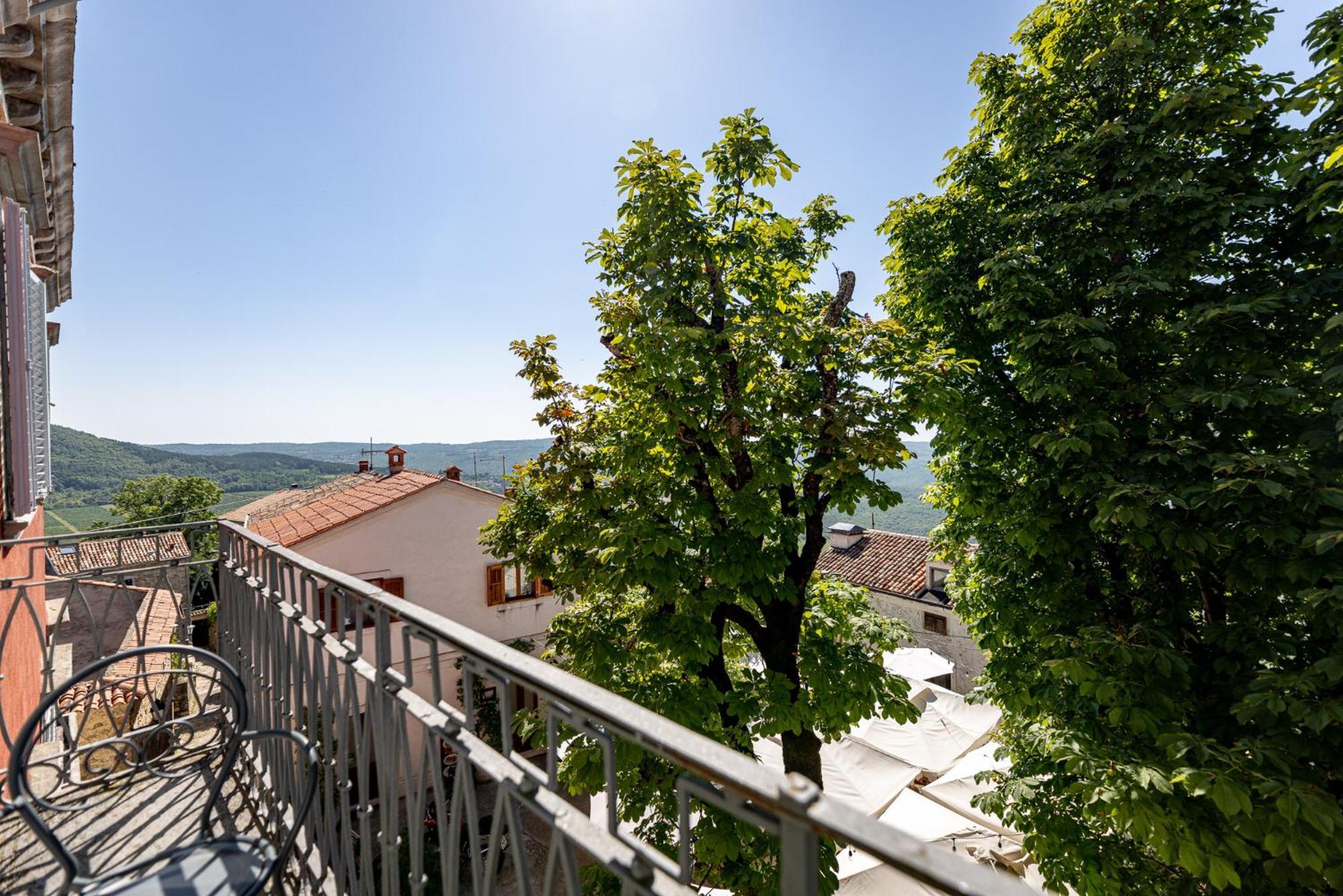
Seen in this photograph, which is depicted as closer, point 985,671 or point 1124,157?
point 1124,157

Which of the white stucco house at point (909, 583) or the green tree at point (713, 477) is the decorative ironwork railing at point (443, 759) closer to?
the green tree at point (713, 477)

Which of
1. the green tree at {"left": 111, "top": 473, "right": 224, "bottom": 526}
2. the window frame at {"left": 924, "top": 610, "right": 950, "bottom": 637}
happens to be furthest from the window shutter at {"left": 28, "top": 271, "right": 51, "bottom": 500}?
the green tree at {"left": 111, "top": 473, "right": 224, "bottom": 526}

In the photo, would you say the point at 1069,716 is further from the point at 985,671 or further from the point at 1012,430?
the point at 1012,430

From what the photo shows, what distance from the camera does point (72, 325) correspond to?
7320 millimetres

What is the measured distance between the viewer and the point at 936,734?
1074 cm

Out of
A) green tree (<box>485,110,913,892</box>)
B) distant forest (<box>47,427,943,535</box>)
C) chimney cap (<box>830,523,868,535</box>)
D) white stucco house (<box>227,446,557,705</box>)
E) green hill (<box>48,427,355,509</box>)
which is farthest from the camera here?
green hill (<box>48,427,355,509</box>)

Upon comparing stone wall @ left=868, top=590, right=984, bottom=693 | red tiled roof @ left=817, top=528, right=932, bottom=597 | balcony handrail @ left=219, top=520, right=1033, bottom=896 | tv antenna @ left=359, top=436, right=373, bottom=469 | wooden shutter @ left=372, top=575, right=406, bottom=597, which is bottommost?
stone wall @ left=868, top=590, right=984, bottom=693

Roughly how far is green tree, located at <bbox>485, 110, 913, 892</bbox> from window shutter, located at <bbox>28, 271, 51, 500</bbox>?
388 centimetres

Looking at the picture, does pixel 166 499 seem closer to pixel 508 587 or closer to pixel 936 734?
pixel 508 587

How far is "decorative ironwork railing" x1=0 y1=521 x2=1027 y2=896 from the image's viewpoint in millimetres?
726

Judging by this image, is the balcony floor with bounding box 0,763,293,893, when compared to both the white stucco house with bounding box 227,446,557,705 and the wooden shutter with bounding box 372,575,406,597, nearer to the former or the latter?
the white stucco house with bounding box 227,446,557,705

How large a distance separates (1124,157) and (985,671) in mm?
4964

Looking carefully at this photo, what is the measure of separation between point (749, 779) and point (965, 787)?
10798 mm

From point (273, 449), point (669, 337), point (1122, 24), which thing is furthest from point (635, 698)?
point (273, 449)
